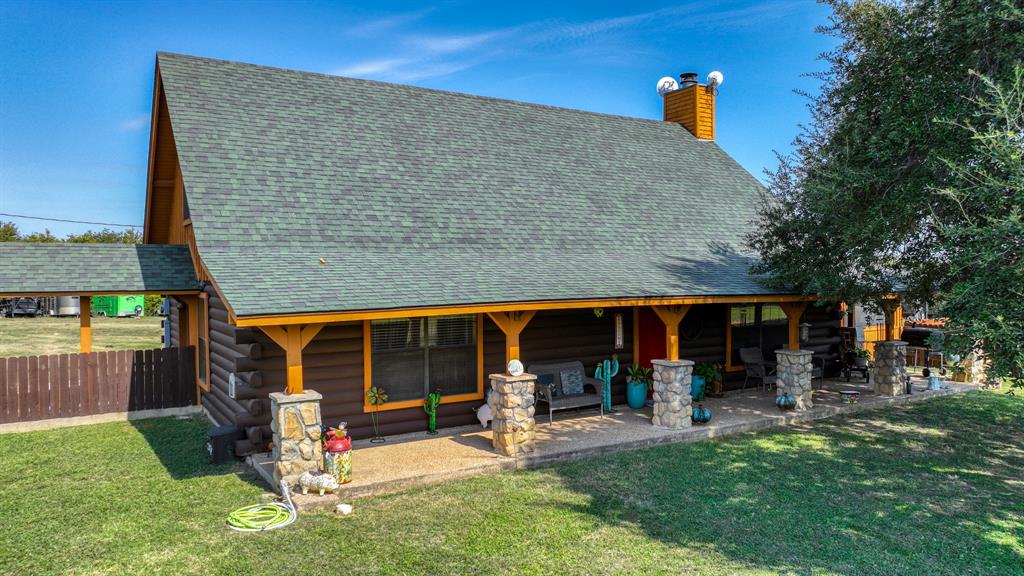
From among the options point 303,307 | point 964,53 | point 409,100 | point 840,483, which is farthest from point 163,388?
point 964,53

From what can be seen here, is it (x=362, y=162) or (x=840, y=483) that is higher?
(x=362, y=162)

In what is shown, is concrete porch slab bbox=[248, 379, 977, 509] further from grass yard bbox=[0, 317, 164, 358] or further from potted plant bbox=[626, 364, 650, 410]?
grass yard bbox=[0, 317, 164, 358]

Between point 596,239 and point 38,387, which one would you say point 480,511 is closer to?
point 596,239

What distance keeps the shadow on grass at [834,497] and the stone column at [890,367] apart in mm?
2165

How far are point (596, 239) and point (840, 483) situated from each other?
6134 mm

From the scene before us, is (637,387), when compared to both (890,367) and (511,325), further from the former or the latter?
(890,367)

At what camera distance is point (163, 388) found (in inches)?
480

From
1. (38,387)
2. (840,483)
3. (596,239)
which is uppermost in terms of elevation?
(596,239)

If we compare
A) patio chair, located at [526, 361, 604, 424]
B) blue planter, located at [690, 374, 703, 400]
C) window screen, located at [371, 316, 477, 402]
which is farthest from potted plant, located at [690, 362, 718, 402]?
window screen, located at [371, 316, 477, 402]

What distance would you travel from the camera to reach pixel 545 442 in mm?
9547

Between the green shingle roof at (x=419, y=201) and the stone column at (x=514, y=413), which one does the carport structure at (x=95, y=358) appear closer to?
the green shingle roof at (x=419, y=201)

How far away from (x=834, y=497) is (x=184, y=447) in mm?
9088

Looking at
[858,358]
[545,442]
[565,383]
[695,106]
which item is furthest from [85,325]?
[858,358]

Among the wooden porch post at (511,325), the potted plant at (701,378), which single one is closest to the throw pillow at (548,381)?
the wooden porch post at (511,325)
